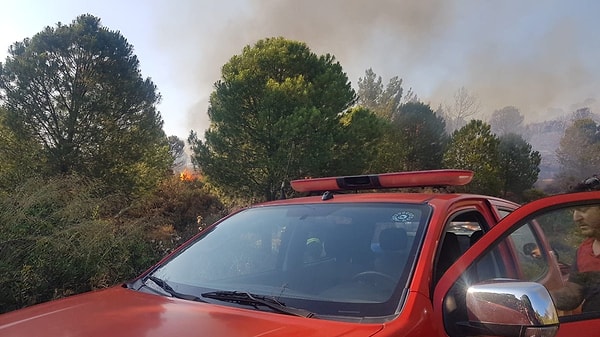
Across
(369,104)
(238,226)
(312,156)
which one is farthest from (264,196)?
(369,104)

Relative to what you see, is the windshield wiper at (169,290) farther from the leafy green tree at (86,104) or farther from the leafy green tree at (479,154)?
the leafy green tree at (479,154)

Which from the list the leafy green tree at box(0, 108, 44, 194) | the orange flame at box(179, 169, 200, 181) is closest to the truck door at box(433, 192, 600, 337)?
the leafy green tree at box(0, 108, 44, 194)

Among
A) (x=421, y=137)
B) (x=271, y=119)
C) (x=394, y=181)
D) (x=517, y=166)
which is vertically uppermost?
(x=421, y=137)

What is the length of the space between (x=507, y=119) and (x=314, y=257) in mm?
44675

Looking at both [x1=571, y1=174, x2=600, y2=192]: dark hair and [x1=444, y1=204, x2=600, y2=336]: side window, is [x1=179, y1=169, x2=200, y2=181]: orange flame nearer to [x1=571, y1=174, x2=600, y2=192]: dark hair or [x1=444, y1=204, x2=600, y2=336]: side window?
[x1=444, y1=204, x2=600, y2=336]: side window

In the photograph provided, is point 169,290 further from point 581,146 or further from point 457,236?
point 581,146

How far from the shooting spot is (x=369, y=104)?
46469 millimetres

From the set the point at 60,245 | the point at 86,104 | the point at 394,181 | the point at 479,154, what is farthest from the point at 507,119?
the point at 394,181

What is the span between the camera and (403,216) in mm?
2176

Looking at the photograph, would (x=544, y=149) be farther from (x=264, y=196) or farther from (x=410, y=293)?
(x=410, y=293)

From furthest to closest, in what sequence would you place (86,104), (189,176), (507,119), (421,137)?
1. (507,119)
2. (421,137)
3. (189,176)
4. (86,104)

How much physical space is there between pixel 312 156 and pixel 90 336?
1954 cm

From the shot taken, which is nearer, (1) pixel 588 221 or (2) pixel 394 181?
(1) pixel 588 221

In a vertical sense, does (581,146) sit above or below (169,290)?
above
